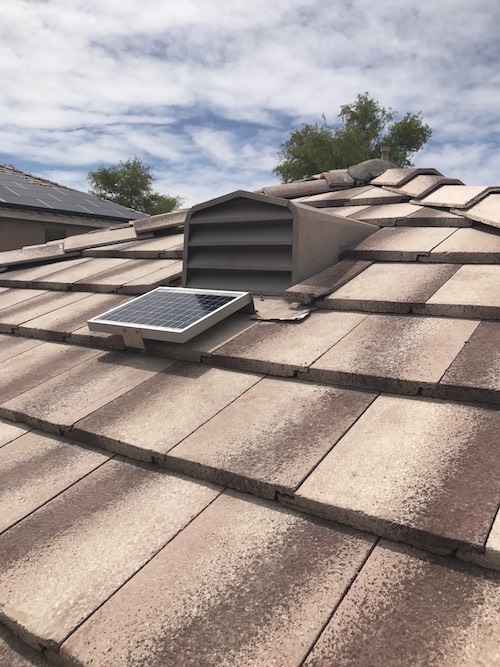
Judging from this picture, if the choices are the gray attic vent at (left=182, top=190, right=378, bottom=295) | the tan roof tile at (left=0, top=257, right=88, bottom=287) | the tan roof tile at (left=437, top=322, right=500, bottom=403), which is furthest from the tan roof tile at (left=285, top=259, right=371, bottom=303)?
the tan roof tile at (left=0, top=257, right=88, bottom=287)

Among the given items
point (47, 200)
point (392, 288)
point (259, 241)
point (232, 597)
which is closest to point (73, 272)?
point (259, 241)

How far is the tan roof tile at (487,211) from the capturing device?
4.59 m

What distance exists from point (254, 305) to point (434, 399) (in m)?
1.99

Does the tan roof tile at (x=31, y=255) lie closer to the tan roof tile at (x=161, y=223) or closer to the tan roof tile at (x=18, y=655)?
the tan roof tile at (x=161, y=223)

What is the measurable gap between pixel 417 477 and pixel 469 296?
1.83 m

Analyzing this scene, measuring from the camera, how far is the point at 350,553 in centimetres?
169

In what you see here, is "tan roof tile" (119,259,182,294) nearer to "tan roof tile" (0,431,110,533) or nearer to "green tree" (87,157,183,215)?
"tan roof tile" (0,431,110,533)

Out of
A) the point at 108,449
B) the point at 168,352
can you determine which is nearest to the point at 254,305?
the point at 168,352

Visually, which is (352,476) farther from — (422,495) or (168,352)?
(168,352)

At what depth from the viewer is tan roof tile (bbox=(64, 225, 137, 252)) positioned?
7.66 metres

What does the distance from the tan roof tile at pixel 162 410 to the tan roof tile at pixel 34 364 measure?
965mm

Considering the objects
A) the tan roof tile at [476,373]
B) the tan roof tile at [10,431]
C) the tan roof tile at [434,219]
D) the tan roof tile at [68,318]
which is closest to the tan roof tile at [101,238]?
the tan roof tile at [68,318]

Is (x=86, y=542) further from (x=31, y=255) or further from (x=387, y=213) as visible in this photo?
(x=31, y=255)

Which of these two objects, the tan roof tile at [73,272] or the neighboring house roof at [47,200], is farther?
the neighboring house roof at [47,200]
